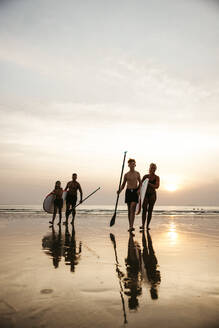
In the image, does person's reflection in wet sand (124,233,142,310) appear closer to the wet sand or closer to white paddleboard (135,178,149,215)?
the wet sand

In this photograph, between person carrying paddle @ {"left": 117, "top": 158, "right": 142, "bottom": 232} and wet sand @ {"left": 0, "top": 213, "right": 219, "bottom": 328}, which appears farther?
person carrying paddle @ {"left": 117, "top": 158, "right": 142, "bottom": 232}

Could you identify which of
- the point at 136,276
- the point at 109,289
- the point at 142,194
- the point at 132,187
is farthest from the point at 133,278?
the point at 142,194

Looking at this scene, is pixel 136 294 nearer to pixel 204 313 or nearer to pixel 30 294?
pixel 204 313

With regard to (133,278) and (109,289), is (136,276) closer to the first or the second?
(133,278)

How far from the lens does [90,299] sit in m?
2.26

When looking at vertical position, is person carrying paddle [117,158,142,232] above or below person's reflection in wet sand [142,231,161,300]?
above

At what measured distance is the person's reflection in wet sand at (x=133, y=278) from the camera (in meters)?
2.24

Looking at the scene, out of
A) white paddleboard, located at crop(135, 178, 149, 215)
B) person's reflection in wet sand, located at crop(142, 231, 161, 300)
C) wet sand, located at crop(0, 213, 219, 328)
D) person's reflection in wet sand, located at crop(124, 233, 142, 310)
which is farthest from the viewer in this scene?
white paddleboard, located at crop(135, 178, 149, 215)

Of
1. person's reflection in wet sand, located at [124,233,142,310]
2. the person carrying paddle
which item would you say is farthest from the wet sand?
the person carrying paddle

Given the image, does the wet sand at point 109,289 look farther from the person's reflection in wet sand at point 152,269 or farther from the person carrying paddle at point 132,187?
the person carrying paddle at point 132,187

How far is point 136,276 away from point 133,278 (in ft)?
0.32

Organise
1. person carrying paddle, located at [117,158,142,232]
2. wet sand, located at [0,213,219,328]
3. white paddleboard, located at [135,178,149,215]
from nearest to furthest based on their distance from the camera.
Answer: wet sand, located at [0,213,219,328]
person carrying paddle, located at [117,158,142,232]
white paddleboard, located at [135,178,149,215]

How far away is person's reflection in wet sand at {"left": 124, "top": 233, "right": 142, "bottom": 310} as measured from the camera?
2242 millimetres

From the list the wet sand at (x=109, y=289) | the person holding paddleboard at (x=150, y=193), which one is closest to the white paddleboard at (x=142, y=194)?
the person holding paddleboard at (x=150, y=193)
